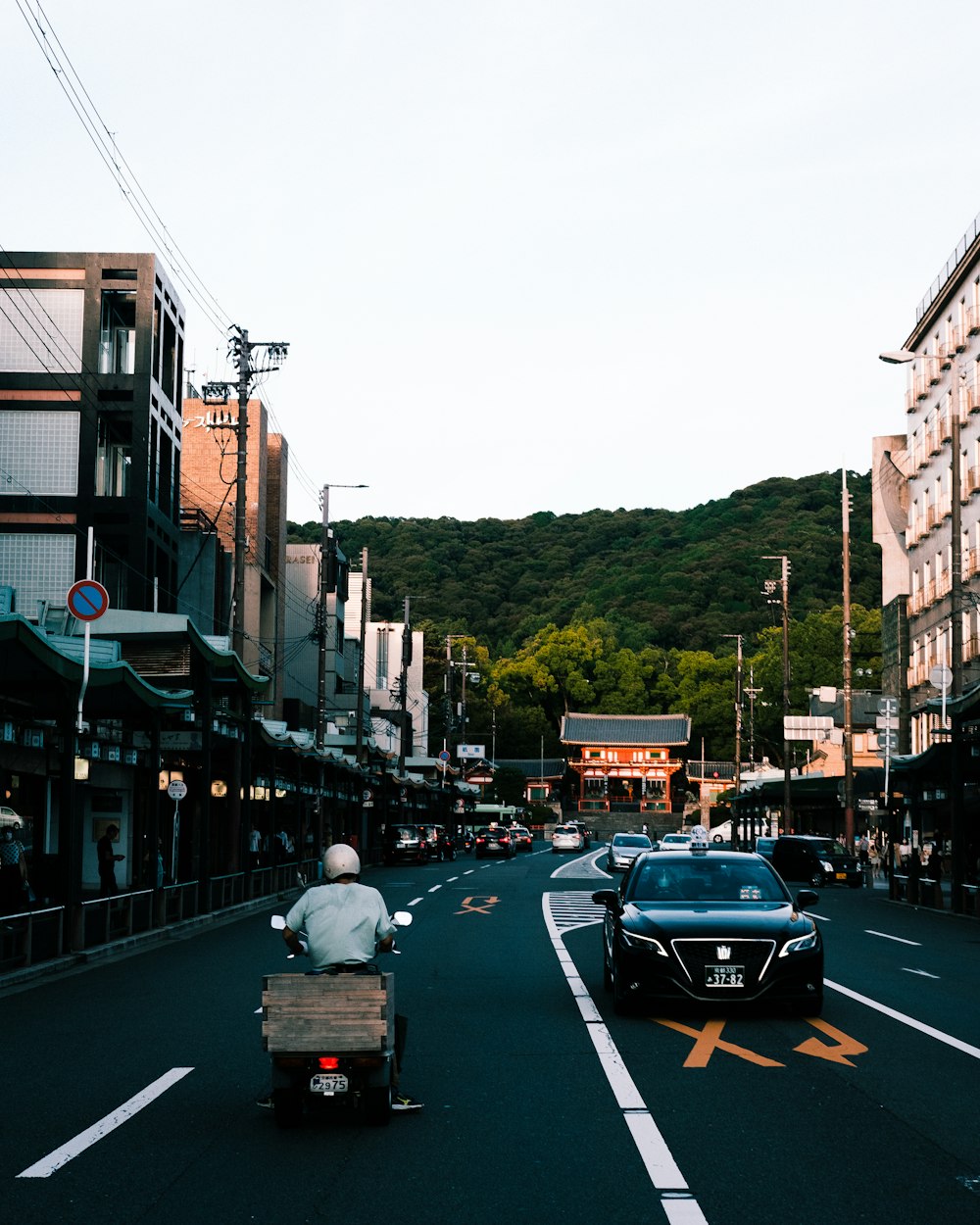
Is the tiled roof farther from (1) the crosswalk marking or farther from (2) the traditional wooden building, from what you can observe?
(1) the crosswalk marking

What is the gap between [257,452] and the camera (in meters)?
62.7

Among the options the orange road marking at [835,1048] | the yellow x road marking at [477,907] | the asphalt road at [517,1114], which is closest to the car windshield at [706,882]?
the asphalt road at [517,1114]

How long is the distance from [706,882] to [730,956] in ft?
6.47

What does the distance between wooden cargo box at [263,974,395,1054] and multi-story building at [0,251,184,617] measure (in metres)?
39.8

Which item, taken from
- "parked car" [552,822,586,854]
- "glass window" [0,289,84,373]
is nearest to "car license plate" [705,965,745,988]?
"glass window" [0,289,84,373]

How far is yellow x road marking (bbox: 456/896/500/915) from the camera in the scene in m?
30.6

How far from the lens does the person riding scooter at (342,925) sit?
351 inches

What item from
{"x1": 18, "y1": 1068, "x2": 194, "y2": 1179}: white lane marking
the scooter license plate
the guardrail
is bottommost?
the guardrail

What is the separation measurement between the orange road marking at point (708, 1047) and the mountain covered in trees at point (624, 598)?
10005 centimetres

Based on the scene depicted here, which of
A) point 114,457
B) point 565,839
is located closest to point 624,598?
point 565,839

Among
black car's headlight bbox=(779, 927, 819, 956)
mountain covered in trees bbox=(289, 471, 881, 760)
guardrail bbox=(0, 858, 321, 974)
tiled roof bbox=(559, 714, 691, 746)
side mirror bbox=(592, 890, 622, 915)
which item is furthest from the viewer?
tiled roof bbox=(559, 714, 691, 746)

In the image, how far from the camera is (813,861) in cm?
4881

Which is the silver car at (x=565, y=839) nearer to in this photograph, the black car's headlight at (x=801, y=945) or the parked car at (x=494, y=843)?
the parked car at (x=494, y=843)

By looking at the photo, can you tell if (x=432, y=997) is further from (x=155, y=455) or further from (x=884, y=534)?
(x=884, y=534)
